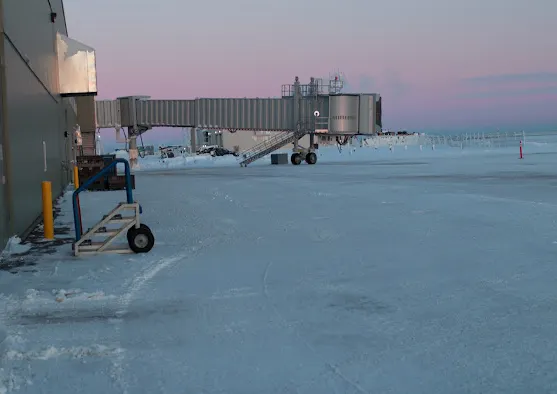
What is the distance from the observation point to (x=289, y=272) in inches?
300

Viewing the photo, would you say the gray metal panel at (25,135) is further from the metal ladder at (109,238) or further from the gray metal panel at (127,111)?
the gray metal panel at (127,111)

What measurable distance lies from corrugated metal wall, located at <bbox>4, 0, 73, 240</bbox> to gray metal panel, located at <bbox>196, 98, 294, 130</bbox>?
2983cm

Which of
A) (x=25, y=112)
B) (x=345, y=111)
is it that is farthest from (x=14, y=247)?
(x=345, y=111)

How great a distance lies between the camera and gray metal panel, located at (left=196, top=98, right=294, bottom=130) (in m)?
47.2

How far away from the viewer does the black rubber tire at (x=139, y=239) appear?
9.11m

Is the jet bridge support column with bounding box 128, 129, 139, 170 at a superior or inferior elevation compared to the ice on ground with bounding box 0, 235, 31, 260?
superior

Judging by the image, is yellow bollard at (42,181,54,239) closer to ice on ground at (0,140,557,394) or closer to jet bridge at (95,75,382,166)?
ice on ground at (0,140,557,394)

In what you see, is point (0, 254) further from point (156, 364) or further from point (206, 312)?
point (156, 364)

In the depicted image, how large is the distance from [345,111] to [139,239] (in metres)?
37.8

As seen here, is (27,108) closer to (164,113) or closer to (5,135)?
(5,135)

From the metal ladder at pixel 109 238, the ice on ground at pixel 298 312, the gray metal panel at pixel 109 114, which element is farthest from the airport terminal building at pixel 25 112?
the gray metal panel at pixel 109 114

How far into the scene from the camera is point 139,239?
9148mm

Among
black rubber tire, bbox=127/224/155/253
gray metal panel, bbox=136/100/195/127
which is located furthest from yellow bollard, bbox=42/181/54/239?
gray metal panel, bbox=136/100/195/127

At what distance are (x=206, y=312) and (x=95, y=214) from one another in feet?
32.0
